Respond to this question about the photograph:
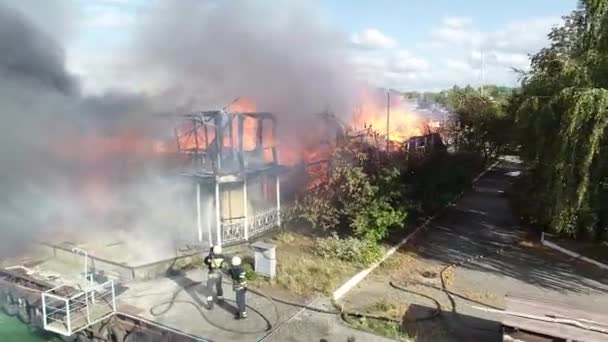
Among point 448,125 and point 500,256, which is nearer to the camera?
point 500,256

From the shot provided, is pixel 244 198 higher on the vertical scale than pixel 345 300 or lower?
higher

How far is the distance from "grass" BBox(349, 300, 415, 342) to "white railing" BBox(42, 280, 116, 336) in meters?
5.23

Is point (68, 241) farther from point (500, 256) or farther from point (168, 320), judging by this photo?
point (500, 256)

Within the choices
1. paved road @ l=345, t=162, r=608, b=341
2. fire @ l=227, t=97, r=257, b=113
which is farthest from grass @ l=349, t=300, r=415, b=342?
fire @ l=227, t=97, r=257, b=113

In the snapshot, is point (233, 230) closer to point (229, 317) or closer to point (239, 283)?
point (229, 317)

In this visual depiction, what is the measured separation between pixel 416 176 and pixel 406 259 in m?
4.66

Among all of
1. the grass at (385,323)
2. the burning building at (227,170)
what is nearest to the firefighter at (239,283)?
the grass at (385,323)

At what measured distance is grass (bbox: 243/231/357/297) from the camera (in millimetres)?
12309

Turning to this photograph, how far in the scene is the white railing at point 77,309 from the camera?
993 centimetres

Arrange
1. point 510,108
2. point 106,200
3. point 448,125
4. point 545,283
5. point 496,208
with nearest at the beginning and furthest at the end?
point 545,283, point 106,200, point 510,108, point 496,208, point 448,125

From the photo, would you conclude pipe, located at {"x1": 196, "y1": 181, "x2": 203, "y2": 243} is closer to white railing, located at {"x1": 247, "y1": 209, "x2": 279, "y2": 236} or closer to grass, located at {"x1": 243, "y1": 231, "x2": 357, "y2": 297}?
white railing, located at {"x1": 247, "y1": 209, "x2": 279, "y2": 236}

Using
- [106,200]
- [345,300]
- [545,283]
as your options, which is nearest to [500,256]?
[545,283]

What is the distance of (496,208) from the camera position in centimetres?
2439

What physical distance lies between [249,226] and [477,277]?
697cm
